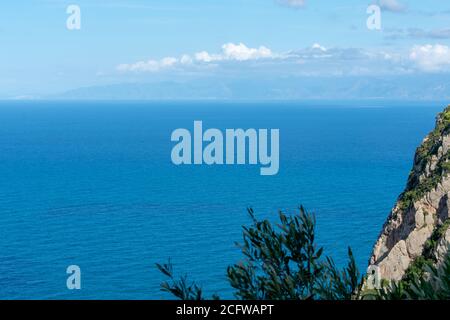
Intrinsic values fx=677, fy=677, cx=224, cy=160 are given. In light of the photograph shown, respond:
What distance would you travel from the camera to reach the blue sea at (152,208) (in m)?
66.4

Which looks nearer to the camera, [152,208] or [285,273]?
[285,273]

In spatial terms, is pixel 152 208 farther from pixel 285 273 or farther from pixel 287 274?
pixel 287 274

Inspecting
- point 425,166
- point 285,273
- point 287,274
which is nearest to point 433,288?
point 287,274

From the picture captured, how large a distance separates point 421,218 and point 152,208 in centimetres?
6177

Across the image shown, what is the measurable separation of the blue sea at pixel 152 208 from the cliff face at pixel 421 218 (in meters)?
20.3

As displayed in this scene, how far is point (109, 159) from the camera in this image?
473ft

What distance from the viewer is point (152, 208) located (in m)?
95.8

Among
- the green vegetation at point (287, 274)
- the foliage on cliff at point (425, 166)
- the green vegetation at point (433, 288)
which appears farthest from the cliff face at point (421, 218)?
the green vegetation at point (433, 288)

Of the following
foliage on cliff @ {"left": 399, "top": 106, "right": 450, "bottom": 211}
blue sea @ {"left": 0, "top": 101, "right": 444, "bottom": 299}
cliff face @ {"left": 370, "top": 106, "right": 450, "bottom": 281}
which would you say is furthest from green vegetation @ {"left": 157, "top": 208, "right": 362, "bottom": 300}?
blue sea @ {"left": 0, "top": 101, "right": 444, "bottom": 299}

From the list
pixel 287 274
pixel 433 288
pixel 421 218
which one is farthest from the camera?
pixel 421 218

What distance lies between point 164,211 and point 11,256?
26083 millimetres

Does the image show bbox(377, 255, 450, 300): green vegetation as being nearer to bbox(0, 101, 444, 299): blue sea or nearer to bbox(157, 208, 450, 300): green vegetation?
bbox(157, 208, 450, 300): green vegetation
